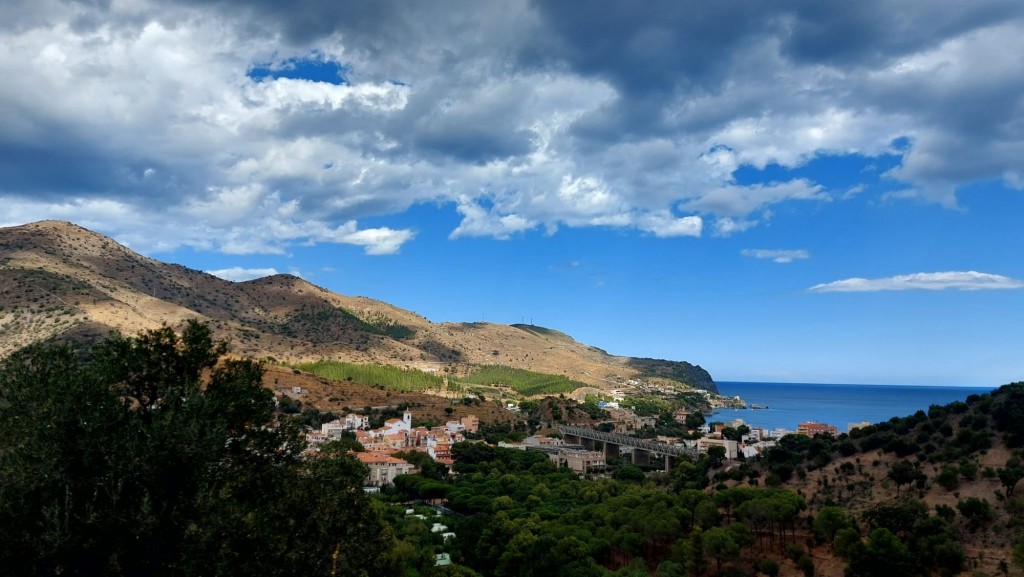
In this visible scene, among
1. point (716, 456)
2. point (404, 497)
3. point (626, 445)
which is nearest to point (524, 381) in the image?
point (626, 445)

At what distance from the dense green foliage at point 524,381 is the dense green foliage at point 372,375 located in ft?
102

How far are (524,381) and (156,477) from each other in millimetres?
151951

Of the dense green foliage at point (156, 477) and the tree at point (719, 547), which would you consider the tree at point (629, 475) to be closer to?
the tree at point (719, 547)

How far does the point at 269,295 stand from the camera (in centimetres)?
16962

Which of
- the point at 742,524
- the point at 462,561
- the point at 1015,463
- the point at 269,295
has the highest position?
the point at 269,295

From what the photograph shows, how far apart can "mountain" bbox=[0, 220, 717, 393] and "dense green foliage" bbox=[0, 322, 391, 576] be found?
7706 centimetres

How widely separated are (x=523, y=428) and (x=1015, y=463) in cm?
6359

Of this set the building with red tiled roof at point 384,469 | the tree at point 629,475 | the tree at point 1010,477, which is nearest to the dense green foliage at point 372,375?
the building with red tiled roof at point 384,469

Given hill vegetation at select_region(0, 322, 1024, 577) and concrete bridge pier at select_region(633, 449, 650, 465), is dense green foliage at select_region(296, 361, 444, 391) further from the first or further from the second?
hill vegetation at select_region(0, 322, 1024, 577)

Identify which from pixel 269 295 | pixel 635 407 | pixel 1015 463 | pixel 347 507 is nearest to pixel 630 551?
pixel 1015 463

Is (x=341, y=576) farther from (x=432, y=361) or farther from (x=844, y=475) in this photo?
(x=432, y=361)

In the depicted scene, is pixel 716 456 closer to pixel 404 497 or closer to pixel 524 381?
pixel 404 497

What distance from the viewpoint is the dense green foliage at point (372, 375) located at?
11156 centimetres

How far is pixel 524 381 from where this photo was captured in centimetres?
15975
